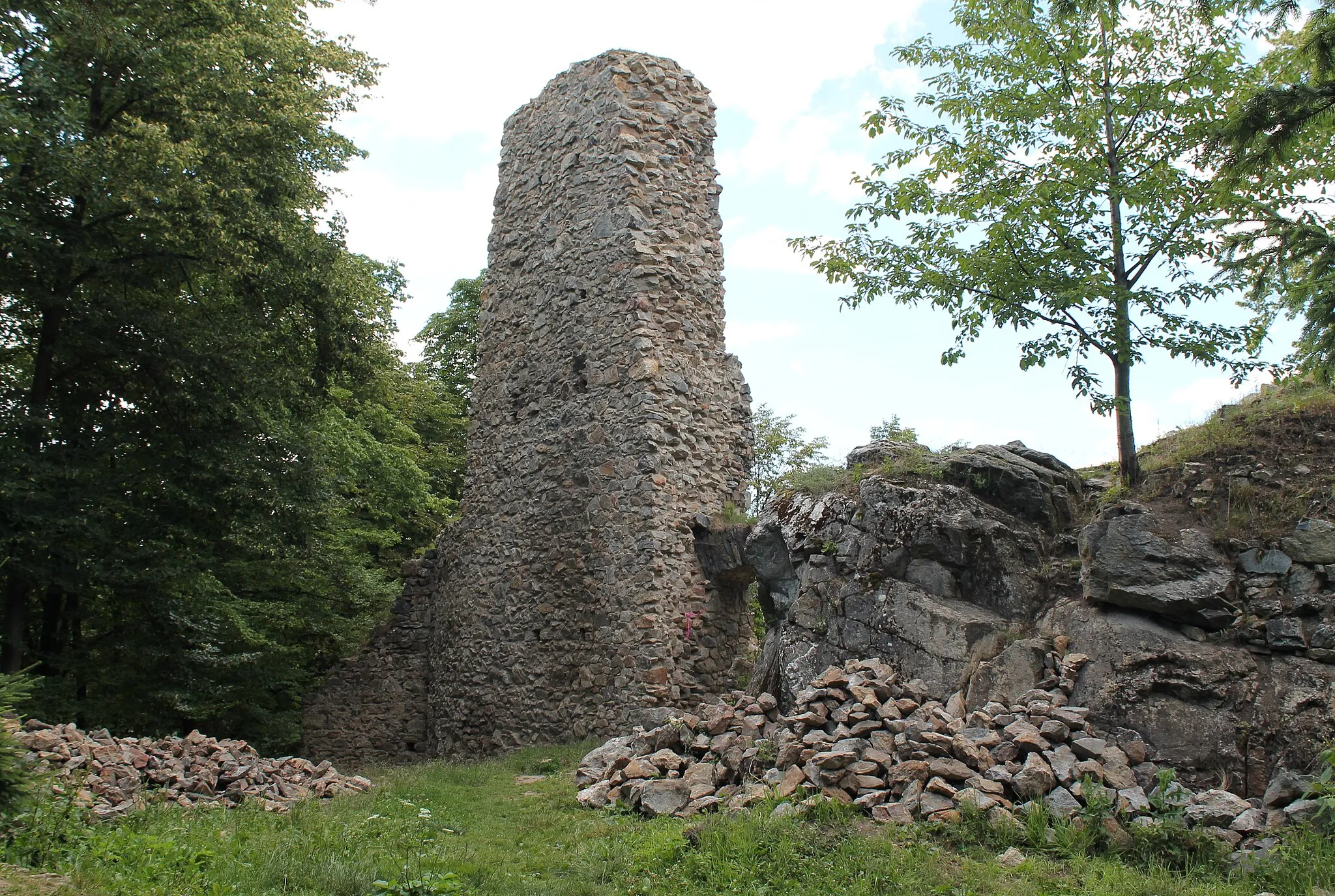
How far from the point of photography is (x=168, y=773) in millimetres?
8609

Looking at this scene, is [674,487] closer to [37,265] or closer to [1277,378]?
[1277,378]

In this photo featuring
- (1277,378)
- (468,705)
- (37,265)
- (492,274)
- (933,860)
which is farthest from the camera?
(492,274)

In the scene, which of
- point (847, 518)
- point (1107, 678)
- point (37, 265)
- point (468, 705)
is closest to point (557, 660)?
point (468, 705)

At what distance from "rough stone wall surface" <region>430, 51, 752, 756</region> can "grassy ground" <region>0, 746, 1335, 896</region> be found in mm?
4371

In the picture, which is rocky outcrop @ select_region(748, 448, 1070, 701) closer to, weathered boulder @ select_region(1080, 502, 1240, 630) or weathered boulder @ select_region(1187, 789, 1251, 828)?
weathered boulder @ select_region(1080, 502, 1240, 630)

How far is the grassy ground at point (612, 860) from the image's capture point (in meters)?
5.35

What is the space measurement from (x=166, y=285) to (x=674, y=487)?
7401 mm

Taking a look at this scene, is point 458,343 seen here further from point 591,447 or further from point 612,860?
point 612,860

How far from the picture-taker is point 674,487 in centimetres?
1178

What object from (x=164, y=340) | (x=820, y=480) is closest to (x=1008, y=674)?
(x=820, y=480)

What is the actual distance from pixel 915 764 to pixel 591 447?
21.5 feet

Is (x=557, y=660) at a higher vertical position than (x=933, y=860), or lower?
higher

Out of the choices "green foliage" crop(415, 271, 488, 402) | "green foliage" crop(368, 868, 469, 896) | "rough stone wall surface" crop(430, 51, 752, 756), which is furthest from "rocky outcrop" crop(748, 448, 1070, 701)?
"green foliage" crop(415, 271, 488, 402)

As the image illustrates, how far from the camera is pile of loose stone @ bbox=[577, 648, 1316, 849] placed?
616cm
